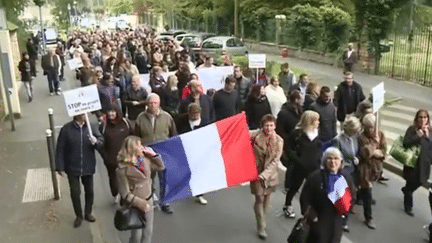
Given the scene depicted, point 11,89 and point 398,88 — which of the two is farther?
point 398,88

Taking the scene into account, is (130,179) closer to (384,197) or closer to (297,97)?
(297,97)

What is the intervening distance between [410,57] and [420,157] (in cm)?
1354

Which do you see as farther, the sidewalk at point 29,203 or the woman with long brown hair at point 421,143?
the sidewalk at point 29,203

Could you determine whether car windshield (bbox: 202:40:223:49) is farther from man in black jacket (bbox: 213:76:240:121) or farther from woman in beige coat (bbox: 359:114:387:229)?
woman in beige coat (bbox: 359:114:387:229)

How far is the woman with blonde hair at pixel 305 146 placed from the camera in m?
6.48

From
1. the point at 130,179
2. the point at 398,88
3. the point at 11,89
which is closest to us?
the point at 130,179

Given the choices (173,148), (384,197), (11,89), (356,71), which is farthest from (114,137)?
(356,71)

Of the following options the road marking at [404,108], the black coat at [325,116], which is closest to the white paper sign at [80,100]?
the black coat at [325,116]

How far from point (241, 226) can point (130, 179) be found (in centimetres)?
238

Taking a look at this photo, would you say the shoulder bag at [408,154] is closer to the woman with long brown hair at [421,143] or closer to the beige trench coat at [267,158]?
the woman with long brown hair at [421,143]

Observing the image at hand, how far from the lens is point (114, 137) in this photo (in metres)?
7.14

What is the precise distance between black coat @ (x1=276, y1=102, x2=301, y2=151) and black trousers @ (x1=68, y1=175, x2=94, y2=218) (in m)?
2.94

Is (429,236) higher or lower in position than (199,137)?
lower

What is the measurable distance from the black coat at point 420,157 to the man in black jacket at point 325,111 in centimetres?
137
